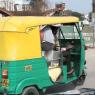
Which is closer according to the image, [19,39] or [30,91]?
[19,39]

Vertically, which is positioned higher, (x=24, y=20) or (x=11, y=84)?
(x=24, y=20)

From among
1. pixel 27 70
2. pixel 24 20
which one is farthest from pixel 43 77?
pixel 24 20

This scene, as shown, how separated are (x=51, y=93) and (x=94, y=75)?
4.29m

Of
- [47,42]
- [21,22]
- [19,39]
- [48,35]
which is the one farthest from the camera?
[48,35]

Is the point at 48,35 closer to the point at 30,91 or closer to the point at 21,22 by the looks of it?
the point at 21,22

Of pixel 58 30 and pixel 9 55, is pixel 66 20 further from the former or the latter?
pixel 9 55

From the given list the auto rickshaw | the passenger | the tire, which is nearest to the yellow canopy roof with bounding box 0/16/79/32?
the auto rickshaw

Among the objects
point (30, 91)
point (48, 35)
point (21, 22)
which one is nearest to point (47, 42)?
point (48, 35)

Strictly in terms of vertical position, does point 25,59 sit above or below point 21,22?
below

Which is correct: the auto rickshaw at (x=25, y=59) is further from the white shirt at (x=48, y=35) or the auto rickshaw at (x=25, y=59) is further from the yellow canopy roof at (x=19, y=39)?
the white shirt at (x=48, y=35)

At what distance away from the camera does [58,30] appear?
11.8 metres

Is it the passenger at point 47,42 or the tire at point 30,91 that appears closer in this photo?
the tire at point 30,91

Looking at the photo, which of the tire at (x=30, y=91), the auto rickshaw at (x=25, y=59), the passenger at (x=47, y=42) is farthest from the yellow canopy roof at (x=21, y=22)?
the tire at (x=30, y=91)

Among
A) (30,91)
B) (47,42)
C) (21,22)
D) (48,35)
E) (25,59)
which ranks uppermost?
(21,22)
